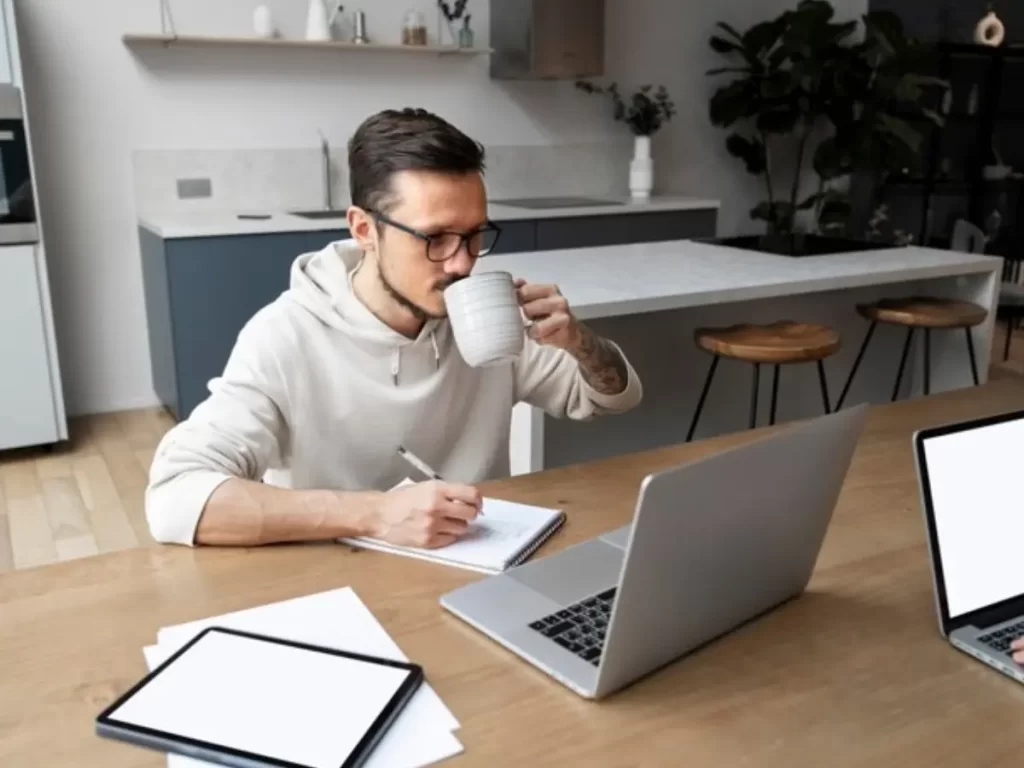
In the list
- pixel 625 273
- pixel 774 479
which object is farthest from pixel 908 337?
pixel 774 479

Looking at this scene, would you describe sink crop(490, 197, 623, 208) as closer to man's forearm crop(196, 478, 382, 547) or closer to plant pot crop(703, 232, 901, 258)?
plant pot crop(703, 232, 901, 258)

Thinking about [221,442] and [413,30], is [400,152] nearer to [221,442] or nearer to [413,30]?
[221,442]

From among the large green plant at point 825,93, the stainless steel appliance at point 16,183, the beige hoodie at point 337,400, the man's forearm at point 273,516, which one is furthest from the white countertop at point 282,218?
the man's forearm at point 273,516

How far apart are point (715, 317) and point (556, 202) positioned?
6.16 ft

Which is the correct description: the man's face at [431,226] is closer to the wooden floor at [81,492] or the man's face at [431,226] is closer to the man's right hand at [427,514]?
the man's right hand at [427,514]

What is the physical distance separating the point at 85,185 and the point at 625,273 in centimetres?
253

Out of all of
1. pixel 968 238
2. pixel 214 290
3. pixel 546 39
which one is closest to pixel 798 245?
pixel 546 39

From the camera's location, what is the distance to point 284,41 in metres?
4.03

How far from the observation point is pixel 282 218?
3.97 meters

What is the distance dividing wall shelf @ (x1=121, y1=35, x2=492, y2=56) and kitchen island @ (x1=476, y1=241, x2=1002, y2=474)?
1.67m

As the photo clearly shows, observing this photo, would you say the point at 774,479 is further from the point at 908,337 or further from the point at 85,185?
the point at 85,185

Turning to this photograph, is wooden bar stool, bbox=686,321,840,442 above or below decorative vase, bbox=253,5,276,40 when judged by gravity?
below

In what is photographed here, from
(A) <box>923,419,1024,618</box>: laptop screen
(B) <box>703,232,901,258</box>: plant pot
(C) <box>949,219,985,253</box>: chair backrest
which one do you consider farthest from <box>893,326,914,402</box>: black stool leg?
(A) <box>923,419,1024,618</box>: laptop screen

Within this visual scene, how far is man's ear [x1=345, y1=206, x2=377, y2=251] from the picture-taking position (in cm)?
142
